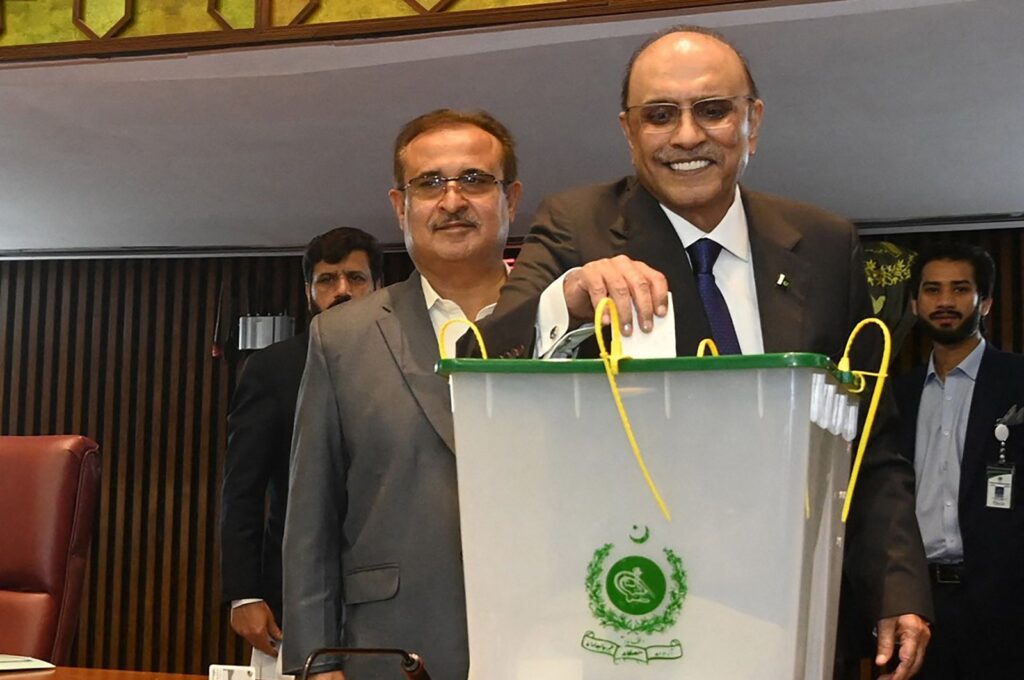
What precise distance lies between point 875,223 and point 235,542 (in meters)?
4.12

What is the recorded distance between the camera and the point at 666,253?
1.23m

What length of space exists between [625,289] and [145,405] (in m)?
6.69

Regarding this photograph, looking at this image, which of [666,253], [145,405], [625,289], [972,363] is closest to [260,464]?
[666,253]

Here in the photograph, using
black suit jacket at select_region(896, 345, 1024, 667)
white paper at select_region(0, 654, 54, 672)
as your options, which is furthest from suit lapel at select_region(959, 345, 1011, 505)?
white paper at select_region(0, 654, 54, 672)

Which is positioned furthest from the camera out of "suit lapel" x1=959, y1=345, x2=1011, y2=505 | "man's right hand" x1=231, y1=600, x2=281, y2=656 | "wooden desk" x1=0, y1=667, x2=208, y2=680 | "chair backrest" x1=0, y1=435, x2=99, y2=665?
"suit lapel" x1=959, y1=345, x2=1011, y2=505

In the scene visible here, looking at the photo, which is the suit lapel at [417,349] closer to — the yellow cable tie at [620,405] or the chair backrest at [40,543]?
the chair backrest at [40,543]

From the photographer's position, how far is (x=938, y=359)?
12.4 ft

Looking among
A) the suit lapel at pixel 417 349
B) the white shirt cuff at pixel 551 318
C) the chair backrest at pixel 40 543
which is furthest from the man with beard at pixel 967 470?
the white shirt cuff at pixel 551 318

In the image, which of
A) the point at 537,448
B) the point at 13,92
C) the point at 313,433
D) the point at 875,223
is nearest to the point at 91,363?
the point at 13,92

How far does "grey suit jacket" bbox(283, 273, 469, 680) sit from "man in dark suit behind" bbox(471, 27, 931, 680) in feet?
1.46

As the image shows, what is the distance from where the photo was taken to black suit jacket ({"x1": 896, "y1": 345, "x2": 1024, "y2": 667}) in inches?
132

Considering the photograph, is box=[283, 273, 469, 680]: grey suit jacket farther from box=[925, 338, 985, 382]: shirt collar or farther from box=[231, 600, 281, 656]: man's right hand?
box=[925, 338, 985, 382]: shirt collar

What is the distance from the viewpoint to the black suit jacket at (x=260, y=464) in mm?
2646

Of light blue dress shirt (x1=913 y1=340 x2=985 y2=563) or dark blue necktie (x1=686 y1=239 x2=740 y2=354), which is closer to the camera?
dark blue necktie (x1=686 y1=239 x2=740 y2=354)
